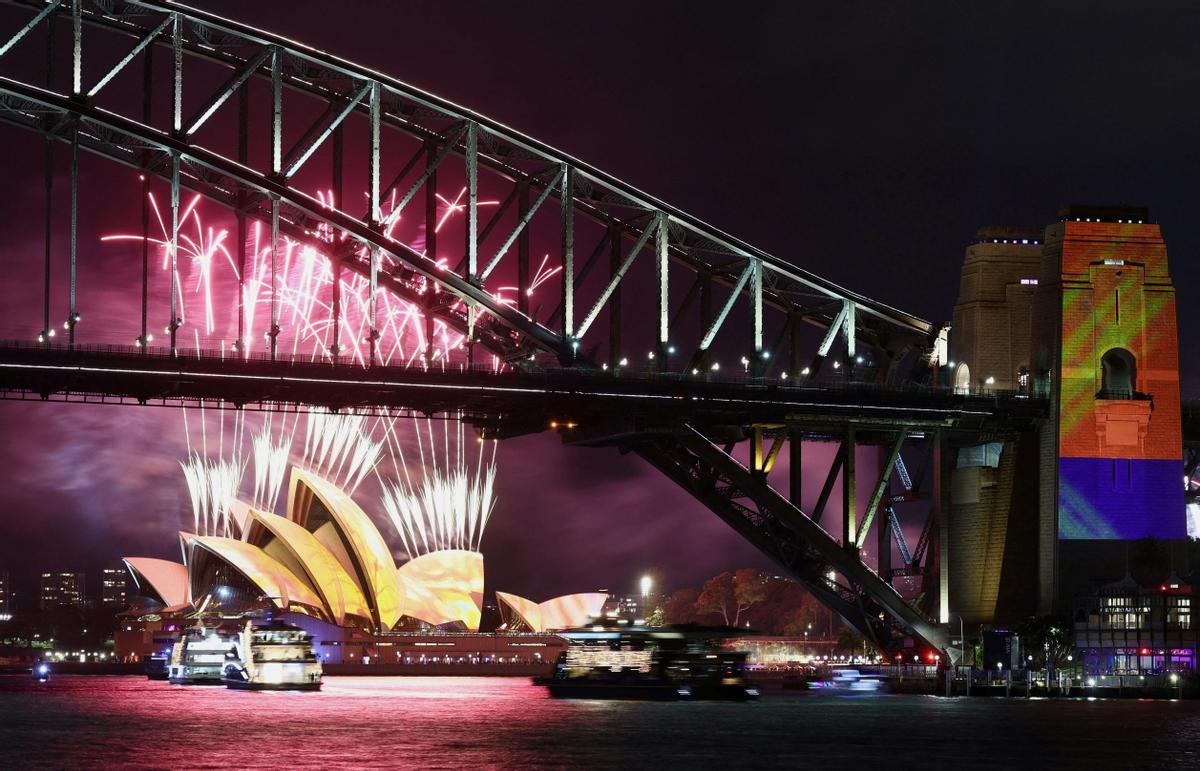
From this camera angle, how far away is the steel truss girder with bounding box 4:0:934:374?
299 ft

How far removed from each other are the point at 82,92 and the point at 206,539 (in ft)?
226

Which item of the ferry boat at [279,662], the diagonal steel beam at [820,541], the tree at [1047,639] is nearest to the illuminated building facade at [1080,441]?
the tree at [1047,639]

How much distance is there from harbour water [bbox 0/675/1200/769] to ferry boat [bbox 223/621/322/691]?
6.98 metres

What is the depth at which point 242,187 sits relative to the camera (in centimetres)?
9475

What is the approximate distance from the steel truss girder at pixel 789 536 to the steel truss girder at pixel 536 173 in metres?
6.83

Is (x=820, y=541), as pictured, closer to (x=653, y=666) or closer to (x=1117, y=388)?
(x=653, y=666)

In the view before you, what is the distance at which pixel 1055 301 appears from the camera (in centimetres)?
10475

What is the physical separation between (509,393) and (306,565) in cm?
6161

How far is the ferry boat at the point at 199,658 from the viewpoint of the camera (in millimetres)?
123000

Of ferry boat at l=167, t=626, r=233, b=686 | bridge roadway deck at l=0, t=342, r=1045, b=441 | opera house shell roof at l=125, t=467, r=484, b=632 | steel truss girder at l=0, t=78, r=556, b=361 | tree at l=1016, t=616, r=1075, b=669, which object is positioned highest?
steel truss girder at l=0, t=78, r=556, b=361

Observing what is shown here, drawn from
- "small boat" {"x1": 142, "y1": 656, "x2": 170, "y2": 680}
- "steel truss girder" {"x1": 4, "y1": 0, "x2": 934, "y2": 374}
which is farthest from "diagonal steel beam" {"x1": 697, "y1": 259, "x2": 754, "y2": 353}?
"small boat" {"x1": 142, "y1": 656, "x2": 170, "y2": 680}

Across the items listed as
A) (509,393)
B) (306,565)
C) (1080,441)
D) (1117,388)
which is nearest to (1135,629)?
(1080,441)

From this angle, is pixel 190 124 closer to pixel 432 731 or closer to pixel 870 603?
pixel 432 731

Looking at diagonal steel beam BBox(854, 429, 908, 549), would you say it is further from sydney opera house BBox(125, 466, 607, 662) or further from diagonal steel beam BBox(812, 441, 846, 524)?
sydney opera house BBox(125, 466, 607, 662)
